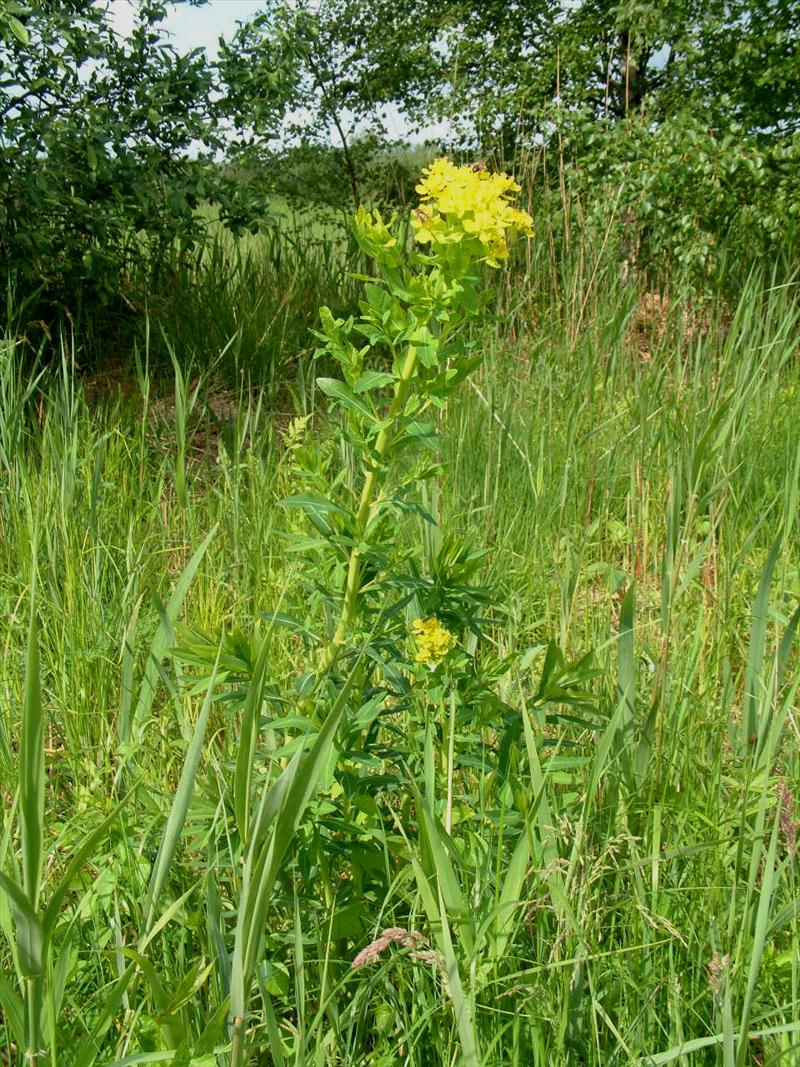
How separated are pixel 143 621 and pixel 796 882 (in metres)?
1.33

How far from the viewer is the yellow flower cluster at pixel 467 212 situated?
1189 millimetres

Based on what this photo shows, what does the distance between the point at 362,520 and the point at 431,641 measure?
0.63 ft

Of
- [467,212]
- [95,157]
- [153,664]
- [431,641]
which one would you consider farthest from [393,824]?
[95,157]

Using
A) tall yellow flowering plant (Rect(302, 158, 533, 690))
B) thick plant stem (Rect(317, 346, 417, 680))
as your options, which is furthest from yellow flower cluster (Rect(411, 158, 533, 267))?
thick plant stem (Rect(317, 346, 417, 680))

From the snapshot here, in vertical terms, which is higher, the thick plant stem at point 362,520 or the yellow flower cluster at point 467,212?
the yellow flower cluster at point 467,212

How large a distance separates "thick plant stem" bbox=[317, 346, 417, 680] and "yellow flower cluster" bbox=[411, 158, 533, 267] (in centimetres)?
15

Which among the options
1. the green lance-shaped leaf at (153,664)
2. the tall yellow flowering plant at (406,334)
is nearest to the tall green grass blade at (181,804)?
the tall yellow flowering plant at (406,334)

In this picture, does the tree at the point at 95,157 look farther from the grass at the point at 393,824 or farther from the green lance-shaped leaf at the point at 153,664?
the green lance-shaped leaf at the point at 153,664

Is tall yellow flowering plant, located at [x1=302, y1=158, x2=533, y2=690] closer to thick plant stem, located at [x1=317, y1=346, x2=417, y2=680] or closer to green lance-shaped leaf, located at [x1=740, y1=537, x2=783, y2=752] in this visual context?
thick plant stem, located at [x1=317, y1=346, x2=417, y2=680]

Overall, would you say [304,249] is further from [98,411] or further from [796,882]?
[796,882]

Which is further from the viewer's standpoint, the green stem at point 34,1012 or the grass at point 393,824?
the grass at point 393,824

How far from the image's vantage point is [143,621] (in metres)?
2.05

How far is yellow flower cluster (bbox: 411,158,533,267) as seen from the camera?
119 centimetres

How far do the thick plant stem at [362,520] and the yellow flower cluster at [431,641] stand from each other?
10 centimetres
